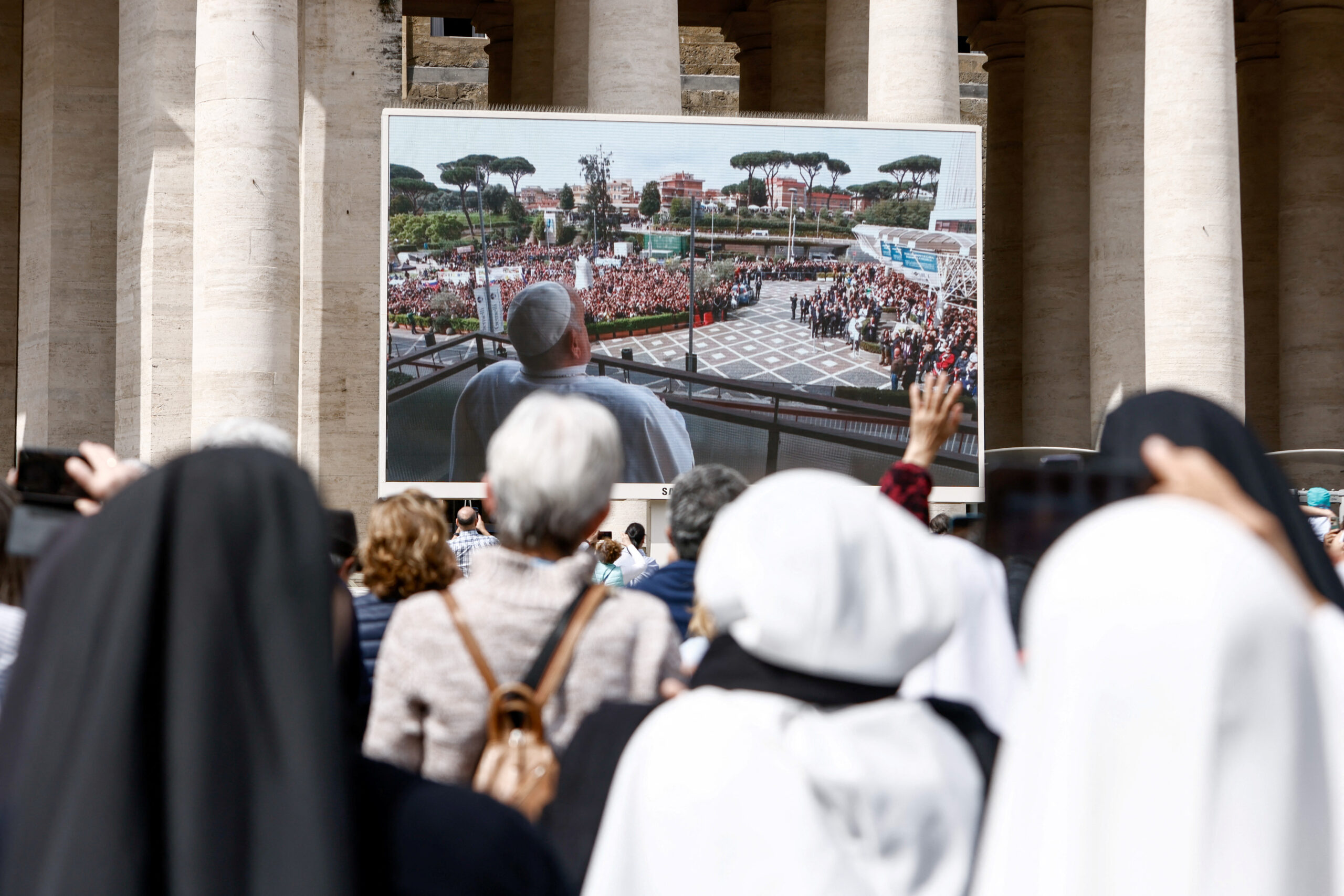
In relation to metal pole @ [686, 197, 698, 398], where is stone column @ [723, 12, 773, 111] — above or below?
above

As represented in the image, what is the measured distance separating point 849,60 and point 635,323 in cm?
732

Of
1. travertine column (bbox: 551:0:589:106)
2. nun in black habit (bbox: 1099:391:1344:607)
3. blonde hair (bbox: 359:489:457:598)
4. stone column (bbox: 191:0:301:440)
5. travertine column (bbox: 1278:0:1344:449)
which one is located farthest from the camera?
travertine column (bbox: 1278:0:1344:449)

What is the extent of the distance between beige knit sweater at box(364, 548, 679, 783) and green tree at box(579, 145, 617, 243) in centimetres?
1730

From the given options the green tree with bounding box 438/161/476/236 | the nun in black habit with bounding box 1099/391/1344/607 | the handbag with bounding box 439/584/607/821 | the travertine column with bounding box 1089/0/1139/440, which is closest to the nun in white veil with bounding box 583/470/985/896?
the nun in black habit with bounding box 1099/391/1344/607

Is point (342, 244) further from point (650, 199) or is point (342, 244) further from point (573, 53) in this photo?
point (573, 53)

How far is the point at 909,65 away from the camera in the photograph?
21.6m

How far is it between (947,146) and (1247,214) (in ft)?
52.5

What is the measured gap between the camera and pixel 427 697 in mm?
3738

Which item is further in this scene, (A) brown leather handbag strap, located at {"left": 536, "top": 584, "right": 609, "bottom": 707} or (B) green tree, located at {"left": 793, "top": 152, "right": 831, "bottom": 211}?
(B) green tree, located at {"left": 793, "top": 152, "right": 831, "bottom": 211}

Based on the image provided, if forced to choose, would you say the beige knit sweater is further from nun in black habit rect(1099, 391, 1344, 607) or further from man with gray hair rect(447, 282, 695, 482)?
man with gray hair rect(447, 282, 695, 482)

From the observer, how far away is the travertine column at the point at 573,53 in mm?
26188

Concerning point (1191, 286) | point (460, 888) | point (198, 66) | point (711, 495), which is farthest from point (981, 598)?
point (1191, 286)

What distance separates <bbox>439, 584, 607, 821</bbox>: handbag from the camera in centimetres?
357

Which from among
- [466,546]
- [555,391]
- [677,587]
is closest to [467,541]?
[466,546]
